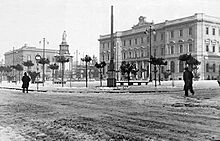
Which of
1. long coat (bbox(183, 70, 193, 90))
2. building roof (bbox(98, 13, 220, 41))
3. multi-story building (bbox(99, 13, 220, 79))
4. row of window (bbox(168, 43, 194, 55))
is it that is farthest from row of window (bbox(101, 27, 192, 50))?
long coat (bbox(183, 70, 193, 90))

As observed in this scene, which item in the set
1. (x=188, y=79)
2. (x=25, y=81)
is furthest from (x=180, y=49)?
(x=188, y=79)

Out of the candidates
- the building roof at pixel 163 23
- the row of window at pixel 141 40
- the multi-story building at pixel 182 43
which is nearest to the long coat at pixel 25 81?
the multi-story building at pixel 182 43

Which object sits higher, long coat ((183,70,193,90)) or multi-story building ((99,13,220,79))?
multi-story building ((99,13,220,79))

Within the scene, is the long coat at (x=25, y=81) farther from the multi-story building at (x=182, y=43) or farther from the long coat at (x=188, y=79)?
the multi-story building at (x=182, y=43)

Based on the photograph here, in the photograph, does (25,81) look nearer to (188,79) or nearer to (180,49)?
(188,79)

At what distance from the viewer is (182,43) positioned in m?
82.4

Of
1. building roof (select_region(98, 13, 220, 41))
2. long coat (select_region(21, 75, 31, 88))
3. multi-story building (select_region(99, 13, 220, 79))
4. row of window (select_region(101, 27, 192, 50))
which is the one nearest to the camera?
long coat (select_region(21, 75, 31, 88))

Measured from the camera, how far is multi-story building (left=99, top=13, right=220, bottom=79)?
7688 centimetres

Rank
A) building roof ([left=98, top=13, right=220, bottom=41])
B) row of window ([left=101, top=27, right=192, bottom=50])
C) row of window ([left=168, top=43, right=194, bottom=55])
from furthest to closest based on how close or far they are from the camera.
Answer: row of window ([left=101, top=27, right=192, bottom=50]) < row of window ([left=168, top=43, right=194, bottom=55]) < building roof ([left=98, top=13, right=220, bottom=41])

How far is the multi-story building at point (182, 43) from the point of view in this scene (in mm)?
76875

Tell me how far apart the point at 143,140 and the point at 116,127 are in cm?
159

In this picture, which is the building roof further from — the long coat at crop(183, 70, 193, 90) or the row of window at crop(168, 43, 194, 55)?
the long coat at crop(183, 70, 193, 90)

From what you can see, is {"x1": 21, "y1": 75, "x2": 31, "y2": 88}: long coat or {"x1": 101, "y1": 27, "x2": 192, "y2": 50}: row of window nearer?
{"x1": 21, "y1": 75, "x2": 31, "y2": 88}: long coat

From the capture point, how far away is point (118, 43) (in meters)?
110
